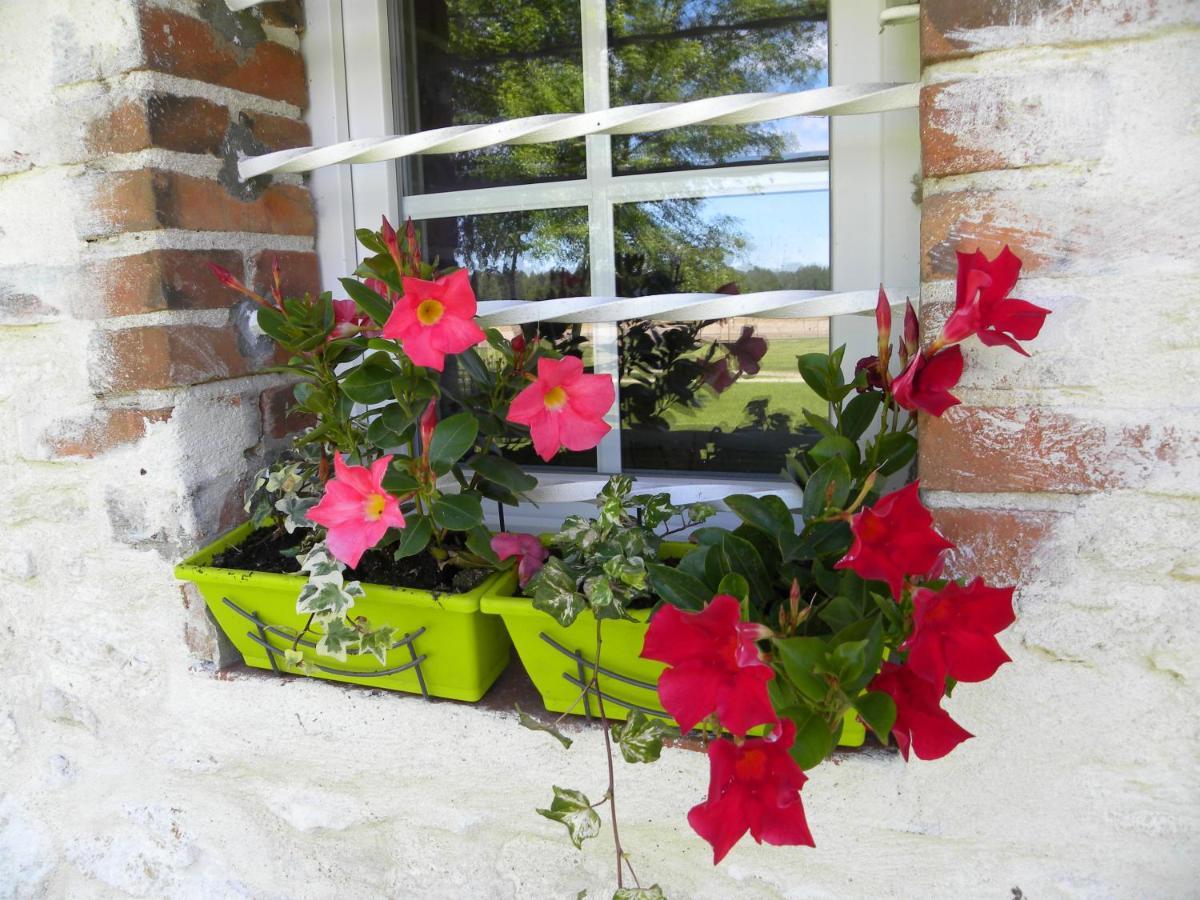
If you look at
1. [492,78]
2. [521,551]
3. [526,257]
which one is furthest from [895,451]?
[492,78]

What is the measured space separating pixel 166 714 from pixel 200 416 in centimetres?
41

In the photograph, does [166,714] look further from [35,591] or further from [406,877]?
[406,877]

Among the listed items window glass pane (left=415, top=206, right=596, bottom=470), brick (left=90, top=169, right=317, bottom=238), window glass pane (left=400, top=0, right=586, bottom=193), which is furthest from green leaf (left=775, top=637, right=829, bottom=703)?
brick (left=90, top=169, right=317, bottom=238)

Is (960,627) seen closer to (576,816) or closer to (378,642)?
(576,816)

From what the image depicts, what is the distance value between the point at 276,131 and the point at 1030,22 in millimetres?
928

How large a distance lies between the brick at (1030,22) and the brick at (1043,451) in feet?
1.03

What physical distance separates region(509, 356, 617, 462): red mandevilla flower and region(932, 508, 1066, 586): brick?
334mm

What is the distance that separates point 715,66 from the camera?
1104 millimetres

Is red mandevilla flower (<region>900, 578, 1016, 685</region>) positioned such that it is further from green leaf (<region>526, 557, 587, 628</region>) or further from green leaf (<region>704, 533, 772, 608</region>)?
green leaf (<region>526, 557, 587, 628</region>)

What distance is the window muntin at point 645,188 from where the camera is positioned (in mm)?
1081

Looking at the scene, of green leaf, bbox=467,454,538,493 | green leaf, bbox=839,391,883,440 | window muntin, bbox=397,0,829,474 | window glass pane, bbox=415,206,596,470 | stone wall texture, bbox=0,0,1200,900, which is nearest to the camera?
stone wall texture, bbox=0,0,1200,900

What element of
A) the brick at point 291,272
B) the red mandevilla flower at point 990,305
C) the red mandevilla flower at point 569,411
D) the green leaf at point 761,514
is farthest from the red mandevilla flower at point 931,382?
the brick at point 291,272

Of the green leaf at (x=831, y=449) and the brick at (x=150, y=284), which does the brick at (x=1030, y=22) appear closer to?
the green leaf at (x=831, y=449)

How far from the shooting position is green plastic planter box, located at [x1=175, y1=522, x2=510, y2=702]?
3.10 ft
